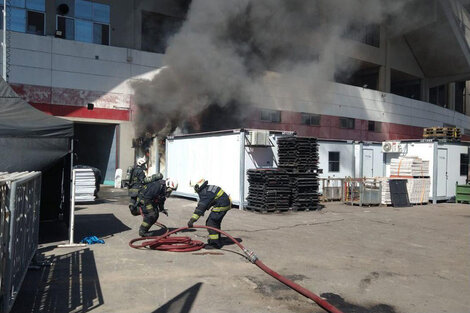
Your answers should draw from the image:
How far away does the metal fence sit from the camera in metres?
3.12

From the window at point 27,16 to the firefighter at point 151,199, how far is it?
13.2 meters

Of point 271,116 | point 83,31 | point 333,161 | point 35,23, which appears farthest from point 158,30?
point 333,161

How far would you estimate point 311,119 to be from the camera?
910 inches

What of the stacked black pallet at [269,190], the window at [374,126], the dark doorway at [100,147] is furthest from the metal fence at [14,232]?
the window at [374,126]

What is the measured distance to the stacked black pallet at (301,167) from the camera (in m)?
11.9

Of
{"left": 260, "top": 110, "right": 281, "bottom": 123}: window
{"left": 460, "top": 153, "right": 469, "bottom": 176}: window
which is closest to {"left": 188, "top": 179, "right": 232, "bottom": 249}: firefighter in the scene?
{"left": 460, "top": 153, "right": 469, "bottom": 176}: window

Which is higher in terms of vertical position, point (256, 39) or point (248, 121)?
point (256, 39)

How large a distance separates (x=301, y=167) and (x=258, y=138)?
64.7 inches

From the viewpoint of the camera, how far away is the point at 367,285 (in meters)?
5.03

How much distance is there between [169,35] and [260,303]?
18770 millimetres

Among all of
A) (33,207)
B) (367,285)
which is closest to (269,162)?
(367,285)

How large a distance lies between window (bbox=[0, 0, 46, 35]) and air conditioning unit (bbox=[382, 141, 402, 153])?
627 inches

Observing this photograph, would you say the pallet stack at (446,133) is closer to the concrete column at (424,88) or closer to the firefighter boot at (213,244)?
the firefighter boot at (213,244)

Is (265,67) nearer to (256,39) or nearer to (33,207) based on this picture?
(256,39)
